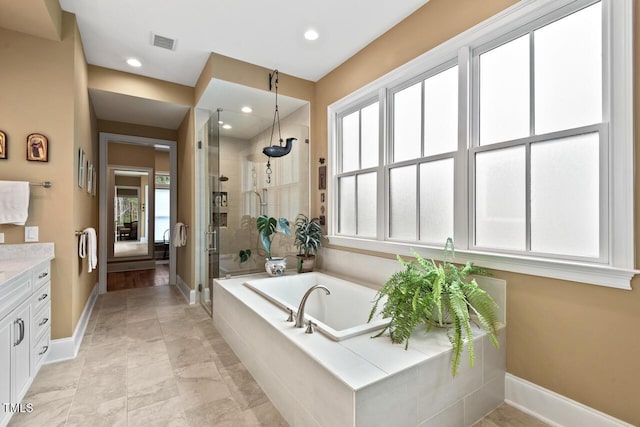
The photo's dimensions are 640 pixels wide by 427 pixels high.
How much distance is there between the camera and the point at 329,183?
357cm

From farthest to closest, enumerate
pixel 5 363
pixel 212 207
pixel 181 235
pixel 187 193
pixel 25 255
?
pixel 181 235, pixel 187 193, pixel 212 207, pixel 25 255, pixel 5 363

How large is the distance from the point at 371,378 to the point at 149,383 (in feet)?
5.73

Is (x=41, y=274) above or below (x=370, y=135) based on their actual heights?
below

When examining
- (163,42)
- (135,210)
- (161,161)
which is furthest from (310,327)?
(161,161)

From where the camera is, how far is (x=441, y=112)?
2.44m

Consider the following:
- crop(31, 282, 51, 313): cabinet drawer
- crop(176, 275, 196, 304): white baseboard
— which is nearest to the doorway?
crop(176, 275, 196, 304): white baseboard

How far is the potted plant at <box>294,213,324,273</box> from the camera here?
3.47 metres

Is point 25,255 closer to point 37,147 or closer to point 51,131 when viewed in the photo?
point 37,147

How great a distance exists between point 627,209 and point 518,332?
0.91 metres

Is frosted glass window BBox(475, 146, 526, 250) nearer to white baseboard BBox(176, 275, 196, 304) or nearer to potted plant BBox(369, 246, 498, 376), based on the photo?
potted plant BBox(369, 246, 498, 376)

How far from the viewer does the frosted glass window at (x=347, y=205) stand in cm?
336

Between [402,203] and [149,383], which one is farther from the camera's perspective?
[402,203]

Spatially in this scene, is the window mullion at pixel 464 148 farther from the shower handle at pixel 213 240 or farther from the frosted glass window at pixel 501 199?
the shower handle at pixel 213 240

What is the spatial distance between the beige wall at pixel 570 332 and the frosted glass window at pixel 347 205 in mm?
1544
